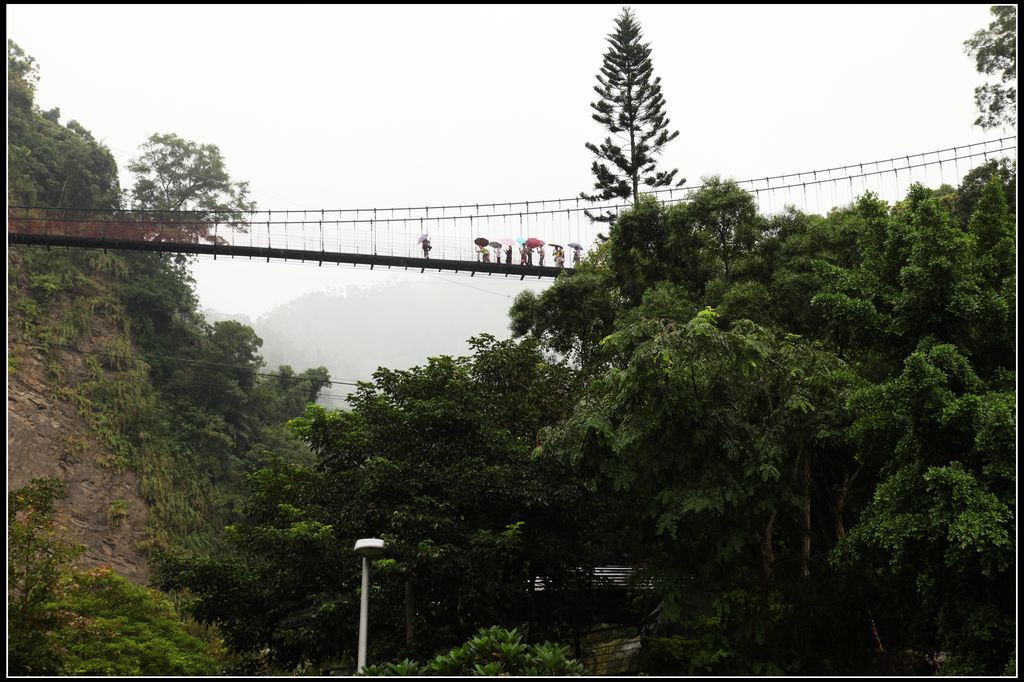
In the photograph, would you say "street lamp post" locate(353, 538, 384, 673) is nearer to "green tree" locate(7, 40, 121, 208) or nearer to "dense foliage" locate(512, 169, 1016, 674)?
"dense foliage" locate(512, 169, 1016, 674)

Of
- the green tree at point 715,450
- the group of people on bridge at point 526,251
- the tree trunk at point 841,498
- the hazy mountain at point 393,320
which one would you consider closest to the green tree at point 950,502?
the green tree at point 715,450

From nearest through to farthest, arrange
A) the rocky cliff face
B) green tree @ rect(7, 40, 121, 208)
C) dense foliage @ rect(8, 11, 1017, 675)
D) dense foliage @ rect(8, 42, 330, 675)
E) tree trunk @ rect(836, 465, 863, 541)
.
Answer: dense foliage @ rect(8, 11, 1017, 675) < tree trunk @ rect(836, 465, 863, 541) < the rocky cliff face < dense foliage @ rect(8, 42, 330, 675) < green tree @ rect(7, 40, 121, 208)

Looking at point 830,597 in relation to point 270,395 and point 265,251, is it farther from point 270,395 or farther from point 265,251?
point 270,395

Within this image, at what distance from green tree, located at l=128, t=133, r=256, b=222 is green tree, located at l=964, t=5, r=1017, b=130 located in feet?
80.5

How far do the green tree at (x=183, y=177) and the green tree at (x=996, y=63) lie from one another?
24.5 meters

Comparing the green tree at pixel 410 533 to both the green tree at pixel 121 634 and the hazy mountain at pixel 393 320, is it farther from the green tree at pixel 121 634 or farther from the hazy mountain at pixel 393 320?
the hazy mountain at pixel 393 320

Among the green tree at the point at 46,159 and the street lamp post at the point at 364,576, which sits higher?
the green tree at the point at 46,159

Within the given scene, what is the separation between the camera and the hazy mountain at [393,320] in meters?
101

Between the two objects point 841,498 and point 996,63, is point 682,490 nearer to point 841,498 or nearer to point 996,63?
point 841,498

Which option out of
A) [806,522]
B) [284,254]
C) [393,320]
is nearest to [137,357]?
[284,254]

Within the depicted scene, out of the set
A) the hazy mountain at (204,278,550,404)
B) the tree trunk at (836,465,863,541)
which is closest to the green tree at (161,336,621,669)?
the tree trunk at (836,465,863,541)

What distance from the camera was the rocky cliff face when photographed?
23.8 m

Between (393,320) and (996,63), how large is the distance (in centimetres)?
9889

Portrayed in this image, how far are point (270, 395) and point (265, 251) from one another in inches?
368
